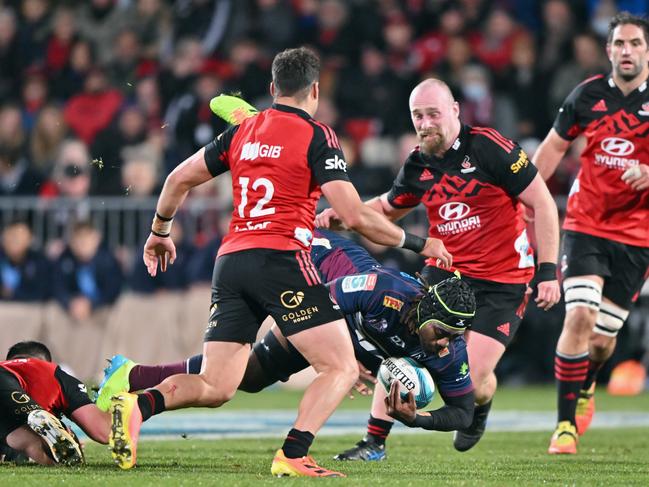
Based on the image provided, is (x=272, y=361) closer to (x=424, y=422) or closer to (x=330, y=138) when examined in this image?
(x=424, y=422)

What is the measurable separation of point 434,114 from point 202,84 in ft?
24.2

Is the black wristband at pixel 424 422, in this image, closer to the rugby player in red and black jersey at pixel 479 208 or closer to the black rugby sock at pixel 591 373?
the rugby player in red and black jersey at pixel 479 208

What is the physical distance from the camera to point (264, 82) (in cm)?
1597

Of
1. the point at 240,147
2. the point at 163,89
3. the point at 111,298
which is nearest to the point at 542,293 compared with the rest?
the point at 240,147

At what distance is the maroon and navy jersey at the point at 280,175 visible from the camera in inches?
276

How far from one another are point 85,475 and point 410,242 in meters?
2.08

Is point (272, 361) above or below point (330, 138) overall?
below

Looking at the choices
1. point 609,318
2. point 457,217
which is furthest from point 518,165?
point 609,318

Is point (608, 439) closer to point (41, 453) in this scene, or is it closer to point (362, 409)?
point (362, 409)

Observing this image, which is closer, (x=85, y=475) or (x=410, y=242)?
(x=85, y=475)

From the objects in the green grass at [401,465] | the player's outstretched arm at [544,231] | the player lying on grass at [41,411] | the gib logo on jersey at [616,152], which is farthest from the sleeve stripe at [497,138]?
the player lying on grass at [41,411]

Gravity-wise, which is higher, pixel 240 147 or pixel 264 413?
pixel 240 147

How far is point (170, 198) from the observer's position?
7598 millimetres

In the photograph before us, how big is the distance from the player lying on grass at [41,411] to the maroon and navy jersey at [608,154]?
12.7ft
